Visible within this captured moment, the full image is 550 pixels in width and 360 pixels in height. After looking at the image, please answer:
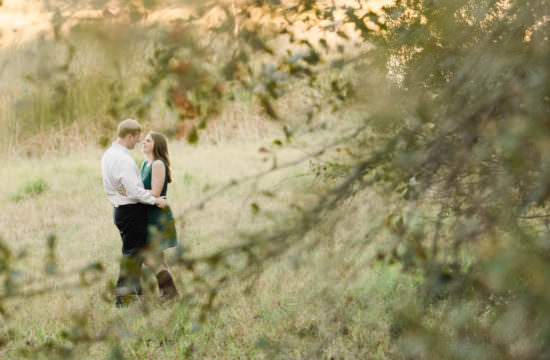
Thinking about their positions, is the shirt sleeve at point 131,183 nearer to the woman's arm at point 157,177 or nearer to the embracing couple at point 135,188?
the embracing couple at point 135,188

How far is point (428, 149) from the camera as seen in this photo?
71.7 inches

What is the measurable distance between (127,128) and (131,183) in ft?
1.80

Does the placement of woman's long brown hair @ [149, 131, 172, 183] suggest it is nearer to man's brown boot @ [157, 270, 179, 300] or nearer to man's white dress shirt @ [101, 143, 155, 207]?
man's white dress shirt @ [101, 143, 155, 207]

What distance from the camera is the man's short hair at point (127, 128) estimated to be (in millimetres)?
4594

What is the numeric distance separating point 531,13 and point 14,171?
12.0 meters

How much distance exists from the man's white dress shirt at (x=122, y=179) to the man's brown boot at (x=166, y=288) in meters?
0.83

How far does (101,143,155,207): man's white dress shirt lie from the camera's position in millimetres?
4465

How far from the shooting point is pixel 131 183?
448 centimetres

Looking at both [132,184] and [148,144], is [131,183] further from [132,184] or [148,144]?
[148,144]

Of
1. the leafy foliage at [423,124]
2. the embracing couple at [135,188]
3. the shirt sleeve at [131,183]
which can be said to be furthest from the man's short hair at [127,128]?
the leafy foliage at [423,124]

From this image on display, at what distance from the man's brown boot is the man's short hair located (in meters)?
1.45

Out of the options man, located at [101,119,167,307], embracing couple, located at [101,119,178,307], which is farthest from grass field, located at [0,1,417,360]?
man, located at [101,119,167,307]

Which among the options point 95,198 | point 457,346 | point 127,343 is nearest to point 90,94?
point 457,346

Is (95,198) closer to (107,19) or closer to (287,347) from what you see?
(287,347)
